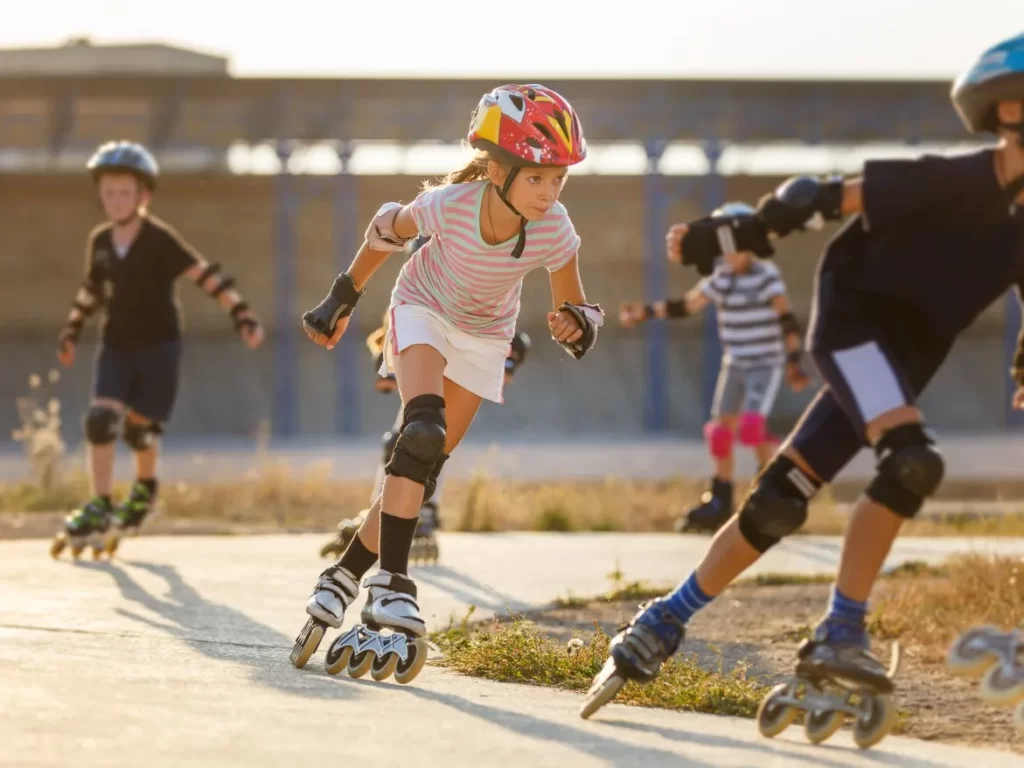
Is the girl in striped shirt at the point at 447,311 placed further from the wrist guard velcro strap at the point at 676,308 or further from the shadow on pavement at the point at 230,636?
the wrist guard velcro strap at the point at 676,308

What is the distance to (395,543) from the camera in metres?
4.59

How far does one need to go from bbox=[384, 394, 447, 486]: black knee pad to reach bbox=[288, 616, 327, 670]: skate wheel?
0.49m

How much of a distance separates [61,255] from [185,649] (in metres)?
22.3

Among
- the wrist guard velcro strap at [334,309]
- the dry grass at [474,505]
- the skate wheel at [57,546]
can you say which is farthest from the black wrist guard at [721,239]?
the dry grass at [474,505]

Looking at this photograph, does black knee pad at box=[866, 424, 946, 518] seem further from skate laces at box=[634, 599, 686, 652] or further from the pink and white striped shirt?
the pink and white striped shirt

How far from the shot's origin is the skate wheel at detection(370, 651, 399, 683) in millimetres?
4492

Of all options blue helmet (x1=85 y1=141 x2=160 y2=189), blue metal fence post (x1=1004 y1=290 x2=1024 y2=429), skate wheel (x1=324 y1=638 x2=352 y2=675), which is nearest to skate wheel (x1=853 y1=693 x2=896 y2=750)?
skate wheel (x1=324 y1=638 x2=352 y2=675)

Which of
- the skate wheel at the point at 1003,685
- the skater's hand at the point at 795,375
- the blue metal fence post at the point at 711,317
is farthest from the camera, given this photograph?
the blue metal fence post at the point at 711,317

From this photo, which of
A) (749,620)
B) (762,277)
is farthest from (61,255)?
(749,620)

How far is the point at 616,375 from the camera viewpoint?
27.5 meters

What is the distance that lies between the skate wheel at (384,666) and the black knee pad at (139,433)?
3698 mm

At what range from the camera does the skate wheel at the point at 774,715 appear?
391 centimetres

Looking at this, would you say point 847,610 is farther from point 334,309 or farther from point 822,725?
point 334,309

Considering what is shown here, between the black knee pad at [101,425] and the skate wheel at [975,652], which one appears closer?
the skate wheel at [975,652]
